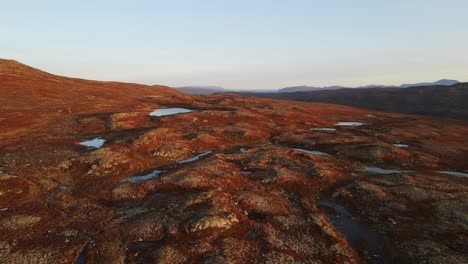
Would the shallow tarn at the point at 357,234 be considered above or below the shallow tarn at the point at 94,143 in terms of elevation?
below

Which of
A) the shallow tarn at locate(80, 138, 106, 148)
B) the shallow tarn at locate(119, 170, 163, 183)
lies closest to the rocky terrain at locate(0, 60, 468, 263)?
the shallow tarn at locate(119, 170, 163, 183)

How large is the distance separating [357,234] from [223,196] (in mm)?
14552

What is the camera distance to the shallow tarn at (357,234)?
26.3 metres

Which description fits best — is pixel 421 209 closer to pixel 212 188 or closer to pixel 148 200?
pixel 212 188

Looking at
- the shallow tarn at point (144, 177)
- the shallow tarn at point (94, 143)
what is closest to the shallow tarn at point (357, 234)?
the shallow tarn at point (144, 177)

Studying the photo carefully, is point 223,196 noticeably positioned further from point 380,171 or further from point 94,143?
point 94,143

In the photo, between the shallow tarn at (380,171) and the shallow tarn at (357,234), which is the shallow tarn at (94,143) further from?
the shallow tarn at (380,171)

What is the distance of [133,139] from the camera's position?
2290 inches

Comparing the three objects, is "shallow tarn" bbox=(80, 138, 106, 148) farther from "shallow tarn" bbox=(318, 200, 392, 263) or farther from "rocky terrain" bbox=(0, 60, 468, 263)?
"shallow tarn" bbox=(318, 200, 392, 263)

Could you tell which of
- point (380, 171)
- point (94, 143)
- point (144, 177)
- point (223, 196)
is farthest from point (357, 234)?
point (94, 143)

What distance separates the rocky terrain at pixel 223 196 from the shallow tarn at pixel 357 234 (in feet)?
0.53

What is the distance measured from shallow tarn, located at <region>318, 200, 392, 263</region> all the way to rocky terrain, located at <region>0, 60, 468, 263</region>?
16cm

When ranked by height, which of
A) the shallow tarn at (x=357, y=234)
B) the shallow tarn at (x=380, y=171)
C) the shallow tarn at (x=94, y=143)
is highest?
the shallow tarn at (x=94, y=143)

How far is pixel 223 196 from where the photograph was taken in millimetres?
36031
